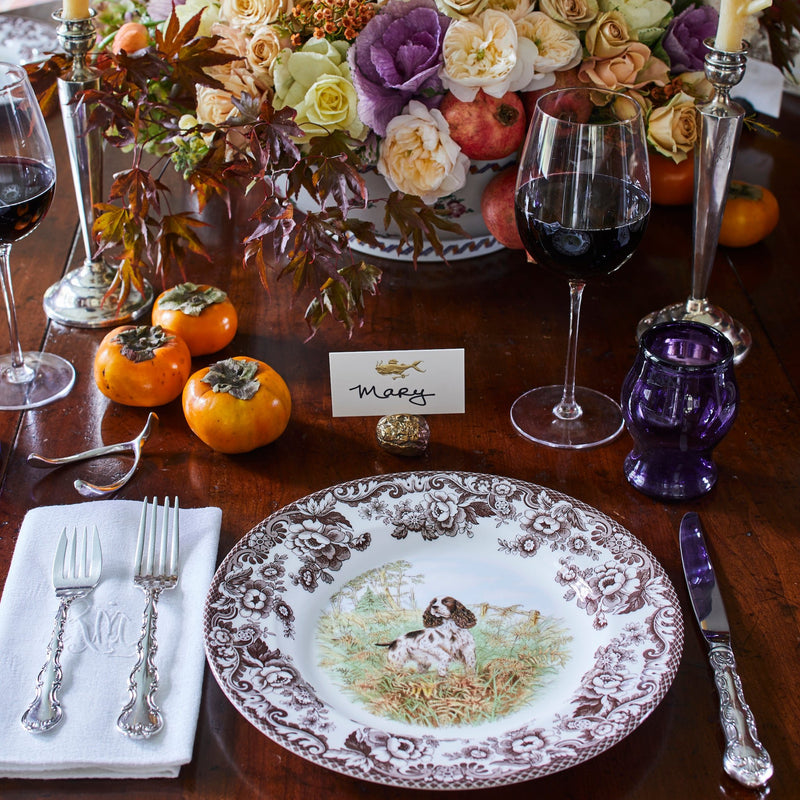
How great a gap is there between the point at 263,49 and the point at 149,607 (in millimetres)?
690

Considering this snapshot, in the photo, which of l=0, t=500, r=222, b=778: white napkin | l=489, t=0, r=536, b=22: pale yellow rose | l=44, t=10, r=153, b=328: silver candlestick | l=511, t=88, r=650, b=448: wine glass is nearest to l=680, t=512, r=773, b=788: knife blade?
l=511, t=88, r=650, b=448: wine glass

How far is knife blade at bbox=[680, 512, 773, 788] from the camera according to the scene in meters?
0.69

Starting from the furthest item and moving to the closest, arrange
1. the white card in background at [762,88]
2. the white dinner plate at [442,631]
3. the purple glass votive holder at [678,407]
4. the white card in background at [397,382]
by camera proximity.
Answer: the white card in background at [762,88] < the white card in background at [397,382] < the purple glass votive holder at [678,407] < the white dinner plate at [442,631]

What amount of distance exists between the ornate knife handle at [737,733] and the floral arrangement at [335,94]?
1.77 feet

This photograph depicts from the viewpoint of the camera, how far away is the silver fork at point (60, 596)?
71 centimetres

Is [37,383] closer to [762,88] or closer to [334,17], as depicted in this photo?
[334,17]

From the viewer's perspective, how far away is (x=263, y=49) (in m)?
1.16

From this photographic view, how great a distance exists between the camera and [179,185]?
1.57 meters

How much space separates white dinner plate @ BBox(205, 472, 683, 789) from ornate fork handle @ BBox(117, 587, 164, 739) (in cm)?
5

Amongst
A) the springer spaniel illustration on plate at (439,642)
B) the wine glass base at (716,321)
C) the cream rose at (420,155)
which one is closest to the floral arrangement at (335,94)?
the cream rose at (420,155)

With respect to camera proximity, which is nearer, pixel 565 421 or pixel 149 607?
pixel 149 607

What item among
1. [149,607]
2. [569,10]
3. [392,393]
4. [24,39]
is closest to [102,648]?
[149,607]

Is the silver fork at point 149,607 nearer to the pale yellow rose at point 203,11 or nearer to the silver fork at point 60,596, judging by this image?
the silver fork at point 60,596

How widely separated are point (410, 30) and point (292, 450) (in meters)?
0.50
